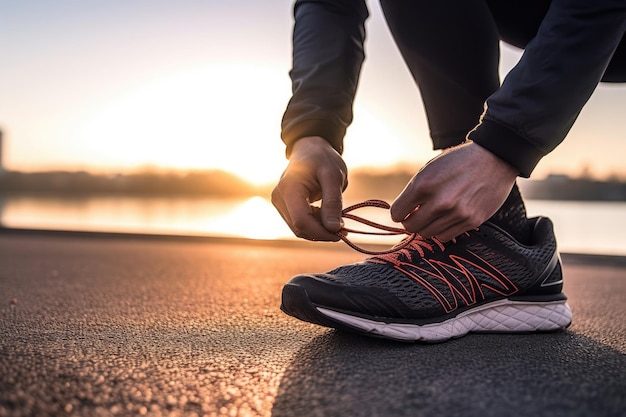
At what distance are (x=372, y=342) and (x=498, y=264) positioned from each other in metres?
0.30

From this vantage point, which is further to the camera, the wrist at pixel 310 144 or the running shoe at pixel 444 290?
the wrist at pixel 310 144

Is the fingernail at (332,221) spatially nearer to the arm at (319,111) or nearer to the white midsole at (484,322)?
the arm at (319,111)

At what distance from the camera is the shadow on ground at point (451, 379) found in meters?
0.59

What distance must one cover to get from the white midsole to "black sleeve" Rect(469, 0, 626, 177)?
302mm

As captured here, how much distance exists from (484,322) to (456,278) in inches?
4.4

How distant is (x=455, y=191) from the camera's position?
30.1 inches

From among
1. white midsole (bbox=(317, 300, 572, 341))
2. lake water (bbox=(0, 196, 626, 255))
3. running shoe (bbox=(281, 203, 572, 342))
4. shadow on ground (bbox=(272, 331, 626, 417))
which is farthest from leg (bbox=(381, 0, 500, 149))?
lake water (bbox=(0, 196, 626, 255))

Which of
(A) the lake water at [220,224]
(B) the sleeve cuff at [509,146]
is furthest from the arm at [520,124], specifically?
(A) the lake water at [220,224]

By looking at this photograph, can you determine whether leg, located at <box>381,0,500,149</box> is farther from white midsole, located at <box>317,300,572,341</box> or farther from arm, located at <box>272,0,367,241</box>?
white midsole, located at <box>317,300,572,341</box>

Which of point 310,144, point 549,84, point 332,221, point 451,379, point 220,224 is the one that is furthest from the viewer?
point 220,224

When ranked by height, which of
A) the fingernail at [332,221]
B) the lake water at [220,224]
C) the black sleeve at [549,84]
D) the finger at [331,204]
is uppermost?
the black sleeve at [549,84]

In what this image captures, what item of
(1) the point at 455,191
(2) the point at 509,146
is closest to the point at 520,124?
(2) the point at 509,146

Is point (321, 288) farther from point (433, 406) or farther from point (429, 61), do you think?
point (429, 61)

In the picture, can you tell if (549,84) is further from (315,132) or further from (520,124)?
(315,132)
